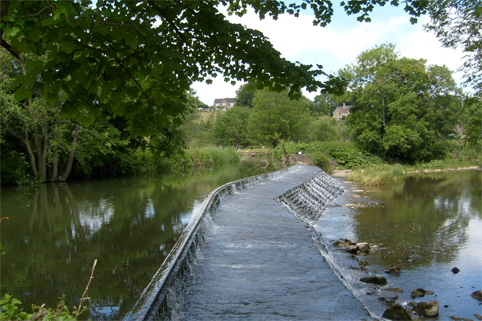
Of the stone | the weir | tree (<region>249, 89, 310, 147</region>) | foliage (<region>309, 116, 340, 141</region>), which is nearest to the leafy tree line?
foliage (<region>309, 116, 340, 141</region>)

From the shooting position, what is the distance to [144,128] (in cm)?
378

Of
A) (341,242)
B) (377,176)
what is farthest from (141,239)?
(377,176)

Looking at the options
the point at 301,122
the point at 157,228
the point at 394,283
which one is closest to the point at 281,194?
the point at 157,228

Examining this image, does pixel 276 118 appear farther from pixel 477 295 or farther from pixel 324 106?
pixel 324 106

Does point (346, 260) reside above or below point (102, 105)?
below

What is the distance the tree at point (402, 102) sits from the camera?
112ft

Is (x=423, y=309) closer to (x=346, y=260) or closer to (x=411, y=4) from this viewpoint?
(x=346, y=260)

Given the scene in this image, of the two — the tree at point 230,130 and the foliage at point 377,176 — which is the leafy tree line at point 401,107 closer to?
the foliage at point 377,176

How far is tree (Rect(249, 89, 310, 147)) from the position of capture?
56.3 meters

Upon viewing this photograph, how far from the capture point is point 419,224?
1162 centimetres

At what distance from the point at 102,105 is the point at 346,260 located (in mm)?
5899

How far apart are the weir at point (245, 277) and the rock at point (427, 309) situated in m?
1.09

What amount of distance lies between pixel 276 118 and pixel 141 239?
48.1 metres

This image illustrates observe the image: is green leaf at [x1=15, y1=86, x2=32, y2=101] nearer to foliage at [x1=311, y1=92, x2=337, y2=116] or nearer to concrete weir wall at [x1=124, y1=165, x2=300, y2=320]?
concrete weir wall at [x1=124, y1=165, x2=300, y2=320]
